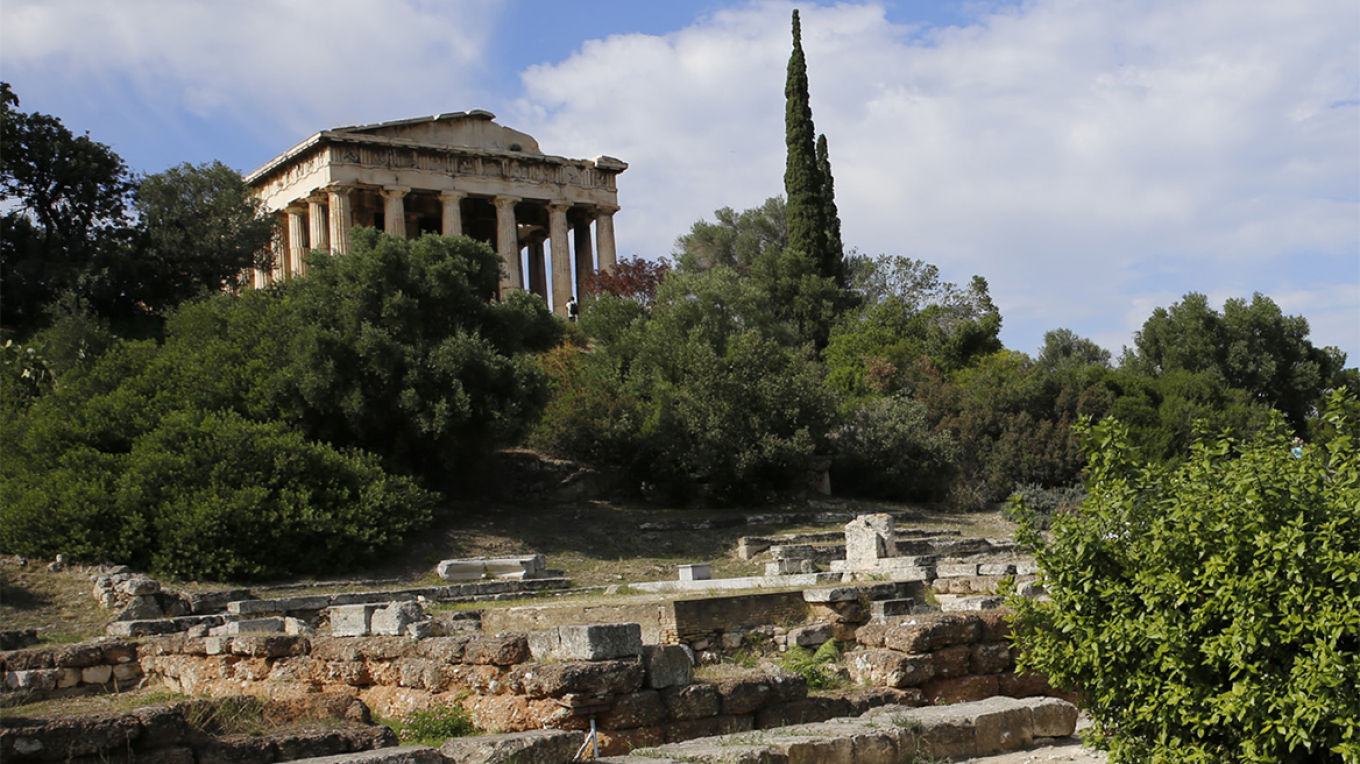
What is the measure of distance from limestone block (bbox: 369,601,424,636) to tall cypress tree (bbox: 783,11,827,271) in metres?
33.5

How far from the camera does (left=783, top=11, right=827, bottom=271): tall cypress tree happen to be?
4284cm

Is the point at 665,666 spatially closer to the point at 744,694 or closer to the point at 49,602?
the point at 744,694

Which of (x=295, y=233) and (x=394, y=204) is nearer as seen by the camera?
(x=394, y=204)

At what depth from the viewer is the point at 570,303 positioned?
4759 cm

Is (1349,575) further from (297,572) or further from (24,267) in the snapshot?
(24,267)

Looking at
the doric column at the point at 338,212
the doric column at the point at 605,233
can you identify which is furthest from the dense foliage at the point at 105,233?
the doric column at the point at 605,233

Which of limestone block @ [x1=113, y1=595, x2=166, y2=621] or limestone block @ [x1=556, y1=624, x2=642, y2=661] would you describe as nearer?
limestone block @ [x1=556, y1=624, x2=642, y2=661]

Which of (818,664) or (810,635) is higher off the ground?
(810,635)

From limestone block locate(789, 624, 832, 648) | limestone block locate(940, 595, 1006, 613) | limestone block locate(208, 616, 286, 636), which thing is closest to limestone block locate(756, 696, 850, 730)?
limestone block locate(789, 624, 832, 648)

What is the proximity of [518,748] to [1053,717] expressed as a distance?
3.68 m

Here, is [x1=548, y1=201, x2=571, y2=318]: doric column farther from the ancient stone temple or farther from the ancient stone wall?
the ancient stone wall

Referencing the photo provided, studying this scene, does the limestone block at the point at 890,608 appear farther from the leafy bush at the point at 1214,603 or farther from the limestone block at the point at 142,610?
the limestone block at the point at 142,610

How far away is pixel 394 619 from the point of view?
438 inches

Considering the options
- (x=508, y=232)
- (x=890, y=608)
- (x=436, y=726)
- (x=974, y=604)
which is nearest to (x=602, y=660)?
(x=436, y=726)
